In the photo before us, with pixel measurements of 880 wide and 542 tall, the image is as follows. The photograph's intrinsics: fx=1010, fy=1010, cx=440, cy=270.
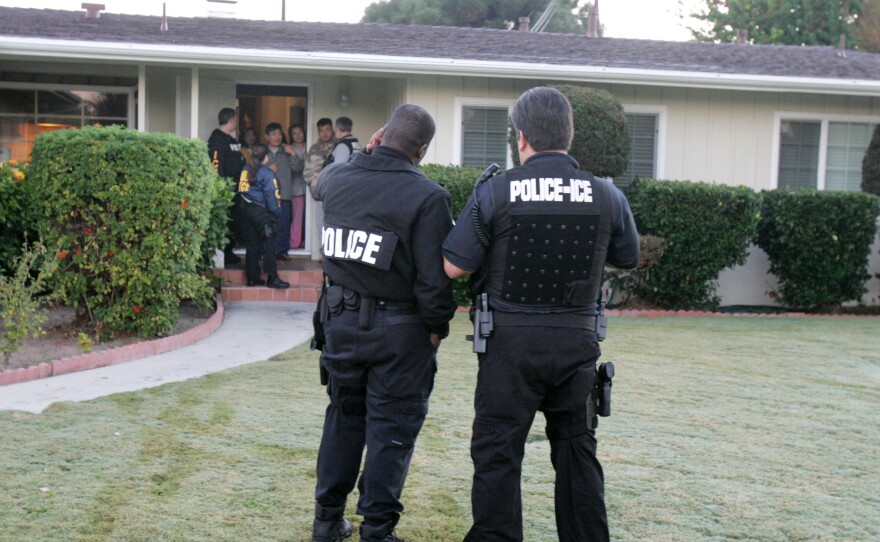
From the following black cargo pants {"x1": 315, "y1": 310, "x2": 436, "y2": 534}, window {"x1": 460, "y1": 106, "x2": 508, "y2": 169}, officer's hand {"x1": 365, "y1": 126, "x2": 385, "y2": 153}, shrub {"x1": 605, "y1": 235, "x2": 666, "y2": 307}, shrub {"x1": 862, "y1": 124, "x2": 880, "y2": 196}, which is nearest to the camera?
black cargo pants {"x1": 315, "y1": 310, "x2": 436, "y2": 534}

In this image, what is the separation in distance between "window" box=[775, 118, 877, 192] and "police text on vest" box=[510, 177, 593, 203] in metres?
10.6

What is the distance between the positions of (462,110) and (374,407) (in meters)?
9.27

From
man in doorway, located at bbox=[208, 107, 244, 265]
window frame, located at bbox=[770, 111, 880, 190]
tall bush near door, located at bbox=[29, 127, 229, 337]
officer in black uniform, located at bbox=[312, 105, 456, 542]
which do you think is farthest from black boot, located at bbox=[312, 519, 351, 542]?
window frame, located at bbox=[770, 111, 880, 190]

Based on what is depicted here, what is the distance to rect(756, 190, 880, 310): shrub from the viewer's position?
1238 cm

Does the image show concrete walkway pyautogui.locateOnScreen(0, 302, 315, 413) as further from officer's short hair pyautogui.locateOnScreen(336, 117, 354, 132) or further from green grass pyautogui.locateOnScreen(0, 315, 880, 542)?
officer's short hair pyautogui.locateOnScreen(336, 117, 354, 132)

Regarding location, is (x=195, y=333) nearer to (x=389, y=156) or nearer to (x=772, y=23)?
(x=389, y=156)

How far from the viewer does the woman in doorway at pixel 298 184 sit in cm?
1313

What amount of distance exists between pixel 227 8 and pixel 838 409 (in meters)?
11.4

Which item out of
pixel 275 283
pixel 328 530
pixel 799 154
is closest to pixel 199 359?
pixel 275 283

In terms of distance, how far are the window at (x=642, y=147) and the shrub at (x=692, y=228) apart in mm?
1295

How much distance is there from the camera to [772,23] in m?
33.6

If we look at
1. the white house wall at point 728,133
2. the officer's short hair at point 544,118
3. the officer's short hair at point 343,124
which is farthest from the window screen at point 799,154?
the officer's short hair at point 544,118

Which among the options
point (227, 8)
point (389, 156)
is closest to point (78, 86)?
point (227, 8)

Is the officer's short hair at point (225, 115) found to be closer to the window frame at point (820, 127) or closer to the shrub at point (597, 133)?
the shrub at point (597, 133)
